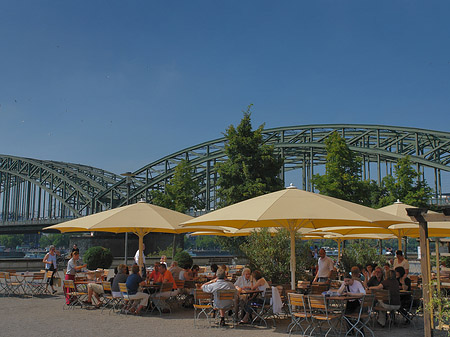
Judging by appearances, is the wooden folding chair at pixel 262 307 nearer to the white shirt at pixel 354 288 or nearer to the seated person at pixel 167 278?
the white shirt at pixel 354 288

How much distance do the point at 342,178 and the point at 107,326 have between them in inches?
850

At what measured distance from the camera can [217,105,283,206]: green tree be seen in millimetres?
26777

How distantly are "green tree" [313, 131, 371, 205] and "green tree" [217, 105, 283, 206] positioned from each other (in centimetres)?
323

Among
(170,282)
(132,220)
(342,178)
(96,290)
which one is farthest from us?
(342,178)

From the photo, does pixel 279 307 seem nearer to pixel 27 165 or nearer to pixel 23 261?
pixel 23 261

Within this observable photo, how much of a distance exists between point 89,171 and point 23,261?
63978 millimetres

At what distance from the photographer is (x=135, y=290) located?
10859 mm

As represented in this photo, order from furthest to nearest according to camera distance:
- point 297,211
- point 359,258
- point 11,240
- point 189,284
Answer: point 11,240 < point 359,258 < point 189,284 < point 297,211

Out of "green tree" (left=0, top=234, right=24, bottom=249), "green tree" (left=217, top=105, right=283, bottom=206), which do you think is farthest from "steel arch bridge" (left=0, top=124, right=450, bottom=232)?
"green tree" (left=0, top=234, right=24, bottom=249)

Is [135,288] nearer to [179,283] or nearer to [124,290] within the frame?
[124,290]

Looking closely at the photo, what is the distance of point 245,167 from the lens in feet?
87.5

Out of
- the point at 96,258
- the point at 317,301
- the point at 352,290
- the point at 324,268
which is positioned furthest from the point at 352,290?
the point at 96,258

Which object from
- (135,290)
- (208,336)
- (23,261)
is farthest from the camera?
(23,261)

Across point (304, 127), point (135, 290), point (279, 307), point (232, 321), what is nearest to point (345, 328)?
point (279, 307)
